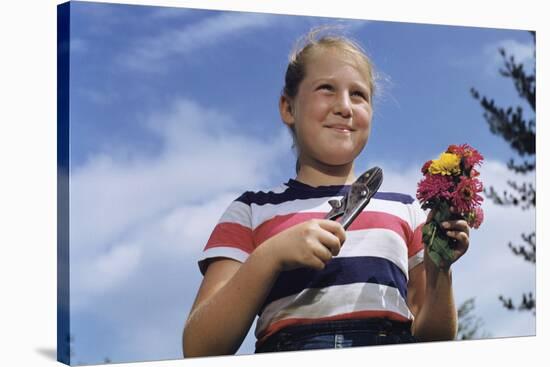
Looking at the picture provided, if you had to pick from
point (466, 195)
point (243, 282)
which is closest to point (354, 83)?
point (466, 195)

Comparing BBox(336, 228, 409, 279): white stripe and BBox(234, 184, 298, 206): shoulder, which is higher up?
BBox(234, 184, 298, 206): shoulder

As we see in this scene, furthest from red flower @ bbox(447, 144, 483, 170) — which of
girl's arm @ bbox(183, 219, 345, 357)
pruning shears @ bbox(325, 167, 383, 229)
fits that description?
girl's arm @ bbox(183, 219, 345, 357)

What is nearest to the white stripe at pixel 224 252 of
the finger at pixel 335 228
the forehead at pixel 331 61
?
the finger at pixel 335 228

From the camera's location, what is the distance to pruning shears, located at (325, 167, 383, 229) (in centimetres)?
686

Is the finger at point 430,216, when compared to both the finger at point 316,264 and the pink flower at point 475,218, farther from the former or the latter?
the finger at point 316,264

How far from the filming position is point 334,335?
689 cm

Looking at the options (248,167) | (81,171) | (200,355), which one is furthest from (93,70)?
(200,355)

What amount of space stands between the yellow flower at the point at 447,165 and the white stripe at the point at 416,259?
1.66ft

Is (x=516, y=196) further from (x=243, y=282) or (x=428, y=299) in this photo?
(x=243, y=282)

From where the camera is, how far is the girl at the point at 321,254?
664 cm

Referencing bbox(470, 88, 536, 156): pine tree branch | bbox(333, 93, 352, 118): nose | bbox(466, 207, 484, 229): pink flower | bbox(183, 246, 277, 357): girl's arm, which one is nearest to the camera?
bbox(183, 246, 277, 357): girl's arm

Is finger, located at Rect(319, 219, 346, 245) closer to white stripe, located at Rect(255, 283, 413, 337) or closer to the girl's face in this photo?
white stripe, located at Rect(255, 283, 413, 337)

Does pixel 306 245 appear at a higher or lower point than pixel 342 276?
higher

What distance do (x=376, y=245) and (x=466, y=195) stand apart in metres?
0.68
